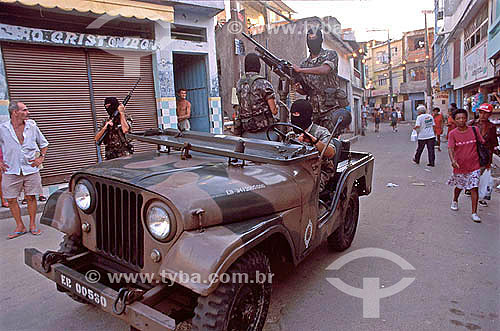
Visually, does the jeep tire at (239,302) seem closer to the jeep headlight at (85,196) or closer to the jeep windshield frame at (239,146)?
the jeep windshield frame at (239,146)

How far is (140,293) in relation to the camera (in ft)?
6.15

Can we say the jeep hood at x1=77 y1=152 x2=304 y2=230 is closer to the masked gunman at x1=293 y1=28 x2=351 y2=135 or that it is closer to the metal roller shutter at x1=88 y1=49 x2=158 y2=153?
the masked gunman at x1=293 y1=28 x2=351 y2=135

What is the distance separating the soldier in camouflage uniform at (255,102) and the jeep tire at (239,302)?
2313 millimetres

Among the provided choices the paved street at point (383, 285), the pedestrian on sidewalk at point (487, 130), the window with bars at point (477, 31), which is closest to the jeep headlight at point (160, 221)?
the paved street at point (383, 285)

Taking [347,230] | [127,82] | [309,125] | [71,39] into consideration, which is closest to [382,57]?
[127,82]

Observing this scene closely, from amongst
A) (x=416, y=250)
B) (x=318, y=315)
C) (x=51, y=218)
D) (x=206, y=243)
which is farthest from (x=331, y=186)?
(x=51, y=218)

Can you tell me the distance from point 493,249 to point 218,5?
8.47 metres

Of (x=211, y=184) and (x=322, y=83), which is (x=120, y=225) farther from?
(x=322, y=83)

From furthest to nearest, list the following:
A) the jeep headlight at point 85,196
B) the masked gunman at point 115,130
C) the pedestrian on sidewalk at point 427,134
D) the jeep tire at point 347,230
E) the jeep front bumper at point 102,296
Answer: the pedestrian on sidewalk at point 427,134 → the masked gunman at point 115,130 → the jeep tire at point 347,230 → the jeep headlight at point 85,196 → the jeep front bumper at point 102,296

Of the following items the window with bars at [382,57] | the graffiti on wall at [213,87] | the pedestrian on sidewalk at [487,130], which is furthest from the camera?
the window with bars at [382,57]

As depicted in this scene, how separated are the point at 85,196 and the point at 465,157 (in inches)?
196

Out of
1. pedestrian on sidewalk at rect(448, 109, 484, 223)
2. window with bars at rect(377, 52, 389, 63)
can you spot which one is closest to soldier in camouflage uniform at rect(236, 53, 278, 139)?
pedestrian on sidewalk at rect(448, 109, 484, 223)

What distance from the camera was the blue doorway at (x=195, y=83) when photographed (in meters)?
10.3

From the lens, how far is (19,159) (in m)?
4.63
